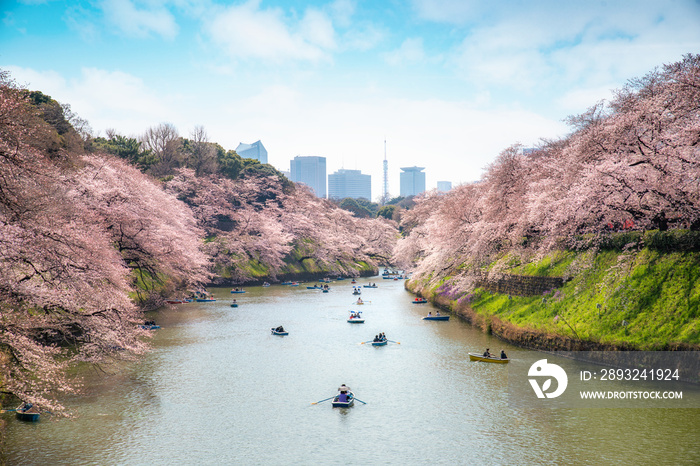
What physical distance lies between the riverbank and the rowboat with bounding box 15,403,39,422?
29.1 metres

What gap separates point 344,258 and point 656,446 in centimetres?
8366

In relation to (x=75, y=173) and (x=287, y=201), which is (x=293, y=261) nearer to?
(x=287, y=201)

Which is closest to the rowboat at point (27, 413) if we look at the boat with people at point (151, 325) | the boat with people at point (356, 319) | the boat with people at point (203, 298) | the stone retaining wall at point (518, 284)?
the boat with people at point (151, 325)

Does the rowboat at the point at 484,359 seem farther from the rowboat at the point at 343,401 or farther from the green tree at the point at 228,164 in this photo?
the green tree at the point at 228,164

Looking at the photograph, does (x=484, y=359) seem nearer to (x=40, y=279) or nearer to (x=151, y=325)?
(x=40, y=279)

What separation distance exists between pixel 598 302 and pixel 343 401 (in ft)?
57.8

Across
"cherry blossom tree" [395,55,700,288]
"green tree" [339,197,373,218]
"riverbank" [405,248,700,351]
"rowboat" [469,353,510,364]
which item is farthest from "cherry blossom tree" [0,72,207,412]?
"green tree" [339,197,373,218]

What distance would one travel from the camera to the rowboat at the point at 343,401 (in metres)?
24.2

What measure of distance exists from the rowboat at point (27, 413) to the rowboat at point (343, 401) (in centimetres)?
1321

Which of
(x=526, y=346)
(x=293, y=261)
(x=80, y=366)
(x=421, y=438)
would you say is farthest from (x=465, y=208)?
(x=293, y=261)

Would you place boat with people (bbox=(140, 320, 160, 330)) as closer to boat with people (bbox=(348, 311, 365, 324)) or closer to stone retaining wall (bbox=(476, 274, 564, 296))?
boat with people (bbox=(348, 311, 365, 324))

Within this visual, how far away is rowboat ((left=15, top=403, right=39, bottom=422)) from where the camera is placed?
21.4m

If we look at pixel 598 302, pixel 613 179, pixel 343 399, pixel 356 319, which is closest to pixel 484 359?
pixel 598 302

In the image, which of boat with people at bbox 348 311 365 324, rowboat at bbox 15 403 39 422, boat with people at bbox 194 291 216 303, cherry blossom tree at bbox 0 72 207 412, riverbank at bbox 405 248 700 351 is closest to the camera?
cherry blossom tree at bbox 0 72 207 412
